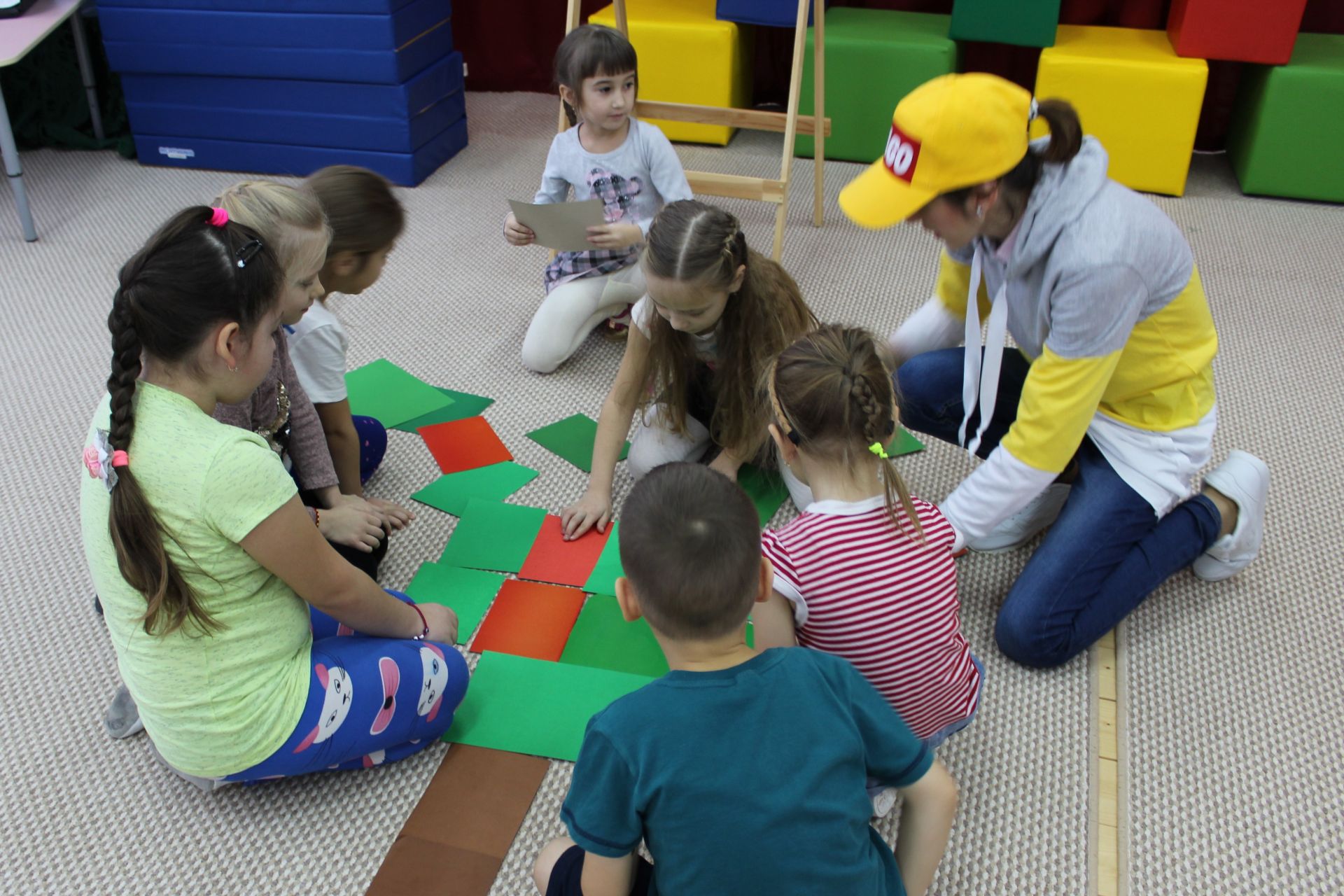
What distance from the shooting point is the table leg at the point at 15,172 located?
251 cm

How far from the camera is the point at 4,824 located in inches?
52.1

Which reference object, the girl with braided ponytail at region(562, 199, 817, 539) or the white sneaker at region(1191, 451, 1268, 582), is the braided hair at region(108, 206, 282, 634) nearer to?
the girl with braided ponytail at region(562, 199, 817, 539)

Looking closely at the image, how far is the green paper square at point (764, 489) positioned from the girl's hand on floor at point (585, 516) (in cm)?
25

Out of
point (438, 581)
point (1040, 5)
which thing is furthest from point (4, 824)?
point (1040, 5)

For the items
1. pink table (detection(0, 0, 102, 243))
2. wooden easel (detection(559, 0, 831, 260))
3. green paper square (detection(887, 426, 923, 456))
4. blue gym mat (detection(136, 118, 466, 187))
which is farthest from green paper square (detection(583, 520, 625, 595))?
pink table (detection(0, 0, 102, 243))

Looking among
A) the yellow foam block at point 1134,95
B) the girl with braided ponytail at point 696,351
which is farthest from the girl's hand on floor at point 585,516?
the yellow foam block at point 1134,95

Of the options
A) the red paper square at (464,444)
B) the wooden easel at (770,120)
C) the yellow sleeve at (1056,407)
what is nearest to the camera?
Answer: the yellow sleeve at (1056,407)

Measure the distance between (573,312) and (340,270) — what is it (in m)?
0.73

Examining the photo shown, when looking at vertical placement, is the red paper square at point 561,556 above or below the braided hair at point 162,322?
below

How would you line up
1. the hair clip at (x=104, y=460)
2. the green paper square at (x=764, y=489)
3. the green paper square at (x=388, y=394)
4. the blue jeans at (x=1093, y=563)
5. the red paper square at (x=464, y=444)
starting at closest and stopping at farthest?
the hair clip at (x=104, y=460)
the blue jeans at (x=1093, y=563)
the green paper square at (x=764, y=489)
the red paper square at (x=464, y=444)
the green paper square at (x=388, y=394)

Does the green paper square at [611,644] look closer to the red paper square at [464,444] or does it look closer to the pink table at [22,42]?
the red paper square at [464,444]

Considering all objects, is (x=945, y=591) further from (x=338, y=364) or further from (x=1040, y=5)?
(x=1040, y=5)

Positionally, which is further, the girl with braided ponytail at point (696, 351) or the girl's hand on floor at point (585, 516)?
the girl's hand on floor at point (585, 516)

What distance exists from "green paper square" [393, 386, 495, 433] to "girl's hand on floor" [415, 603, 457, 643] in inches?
23.8
